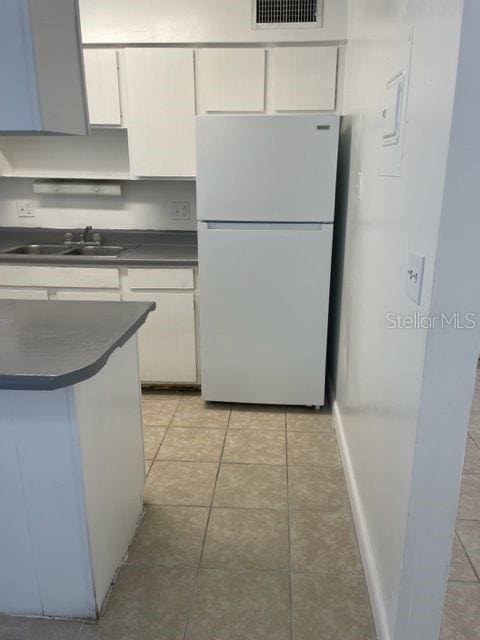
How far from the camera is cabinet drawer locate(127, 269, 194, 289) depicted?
107 inches

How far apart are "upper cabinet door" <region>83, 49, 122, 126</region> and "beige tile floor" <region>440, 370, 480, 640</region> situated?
8.47ft

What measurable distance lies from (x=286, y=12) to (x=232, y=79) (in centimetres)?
43

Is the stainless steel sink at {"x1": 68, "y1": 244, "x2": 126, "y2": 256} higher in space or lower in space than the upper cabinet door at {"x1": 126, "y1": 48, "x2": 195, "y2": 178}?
lower

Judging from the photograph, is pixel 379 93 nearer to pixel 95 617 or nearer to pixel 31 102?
pixel 31 102

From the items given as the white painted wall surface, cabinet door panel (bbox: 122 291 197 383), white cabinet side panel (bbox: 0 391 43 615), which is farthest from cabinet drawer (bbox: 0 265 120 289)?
white cabinet side panel (bbox: 0 391 43 615)

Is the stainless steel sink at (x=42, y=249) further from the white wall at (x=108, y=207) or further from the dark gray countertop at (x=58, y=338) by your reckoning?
the dark gray countertop at (x=58, y=338)

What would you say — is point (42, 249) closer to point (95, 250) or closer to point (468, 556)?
point (95, 250)

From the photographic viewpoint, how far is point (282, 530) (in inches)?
71.3

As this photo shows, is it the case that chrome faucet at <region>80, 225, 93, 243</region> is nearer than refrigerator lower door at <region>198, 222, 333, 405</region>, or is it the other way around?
refrigerator lower door at <region>198, 222, 333, 405</region>

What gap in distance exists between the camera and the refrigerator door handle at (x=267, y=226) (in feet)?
8.07

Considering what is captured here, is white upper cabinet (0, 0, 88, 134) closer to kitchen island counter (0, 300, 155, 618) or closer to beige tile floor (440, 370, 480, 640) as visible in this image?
kitchen island counter (0, 300, 155, 618)

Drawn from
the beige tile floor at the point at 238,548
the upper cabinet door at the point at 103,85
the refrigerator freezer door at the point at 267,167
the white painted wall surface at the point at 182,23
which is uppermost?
the white painted wall surface at the point at 182,23

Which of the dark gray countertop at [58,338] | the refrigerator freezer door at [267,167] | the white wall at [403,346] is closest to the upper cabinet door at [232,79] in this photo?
the refrigerator freezer door at [267,167]

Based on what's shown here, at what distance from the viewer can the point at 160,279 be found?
2.74m
